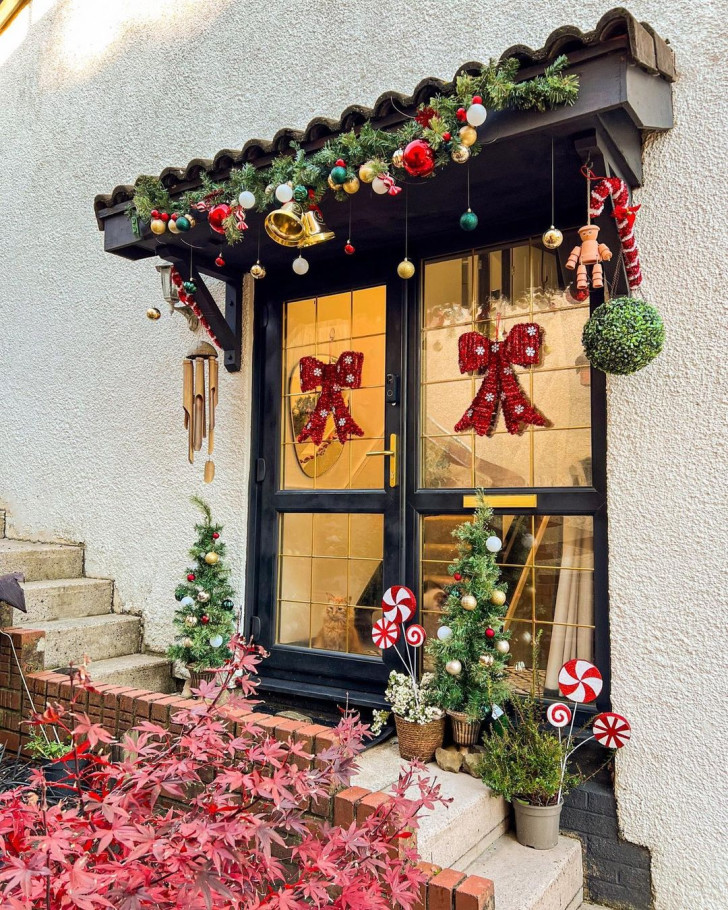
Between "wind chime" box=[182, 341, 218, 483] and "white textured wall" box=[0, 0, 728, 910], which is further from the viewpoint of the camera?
"wind chime" box=[182, 341, 218, 483]

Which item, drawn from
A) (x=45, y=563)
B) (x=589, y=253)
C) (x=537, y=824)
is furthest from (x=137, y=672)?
(x=589, y=253)

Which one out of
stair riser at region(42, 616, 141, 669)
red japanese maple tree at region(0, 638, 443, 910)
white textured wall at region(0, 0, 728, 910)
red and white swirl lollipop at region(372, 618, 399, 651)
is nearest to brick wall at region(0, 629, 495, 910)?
stair riser at region(42, 616, 141, 669)

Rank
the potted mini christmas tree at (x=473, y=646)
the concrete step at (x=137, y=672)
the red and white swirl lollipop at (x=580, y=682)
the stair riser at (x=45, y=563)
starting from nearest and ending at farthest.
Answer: the red and white swirl lollipop at (x=580, y=682) < the potted mini christmas tree at (x=473, y=646) < the concrete step at (x=137, y=672) < the stair riser at (x=45, y=563)

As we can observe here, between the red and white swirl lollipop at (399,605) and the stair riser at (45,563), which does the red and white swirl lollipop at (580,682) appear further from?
the stair riser at (45,563)

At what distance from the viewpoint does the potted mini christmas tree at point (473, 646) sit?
291cm

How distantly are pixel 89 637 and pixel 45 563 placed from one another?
814 millimetres

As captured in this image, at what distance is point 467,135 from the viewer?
248 centimetres

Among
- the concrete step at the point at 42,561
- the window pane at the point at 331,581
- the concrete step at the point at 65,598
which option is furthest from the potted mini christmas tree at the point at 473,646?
the concrete step at the point at 42,561

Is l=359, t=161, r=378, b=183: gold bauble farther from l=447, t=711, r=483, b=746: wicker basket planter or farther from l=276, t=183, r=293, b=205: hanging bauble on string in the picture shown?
l=447, t=711, r=483, b=746: wicker basket planter

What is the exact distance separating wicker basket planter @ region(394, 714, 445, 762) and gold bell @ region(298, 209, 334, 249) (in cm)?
207

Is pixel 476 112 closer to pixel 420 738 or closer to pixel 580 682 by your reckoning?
pixel 580 682

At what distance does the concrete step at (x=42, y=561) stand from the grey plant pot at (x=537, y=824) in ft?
10.8

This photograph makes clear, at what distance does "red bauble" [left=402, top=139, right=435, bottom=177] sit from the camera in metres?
2.54

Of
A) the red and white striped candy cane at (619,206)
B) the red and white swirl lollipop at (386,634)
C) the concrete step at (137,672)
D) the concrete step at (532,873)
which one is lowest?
the concrete step at (532,873)
